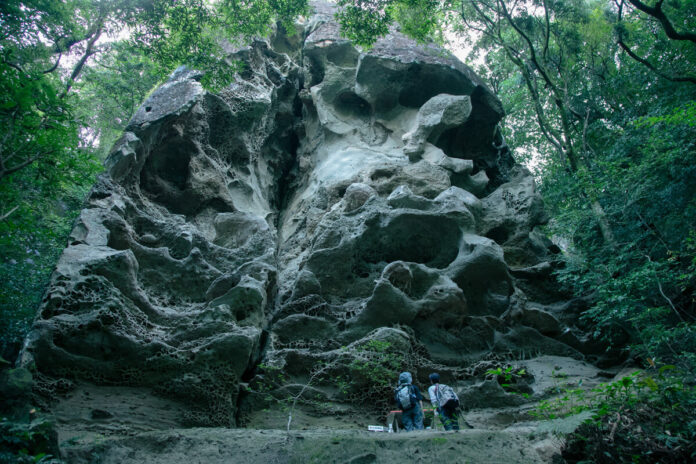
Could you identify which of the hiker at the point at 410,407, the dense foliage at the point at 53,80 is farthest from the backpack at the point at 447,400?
the dense foliage at the point at 53,80

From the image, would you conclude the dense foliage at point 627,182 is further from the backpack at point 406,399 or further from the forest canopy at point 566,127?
the backpack at point 406,399

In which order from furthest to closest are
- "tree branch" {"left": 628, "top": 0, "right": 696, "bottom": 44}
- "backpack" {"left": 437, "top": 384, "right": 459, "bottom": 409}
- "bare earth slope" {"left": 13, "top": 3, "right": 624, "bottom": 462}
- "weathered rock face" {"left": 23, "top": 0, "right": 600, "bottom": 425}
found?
"tree branch" {"left": 628, "top": 0, "right": 696, "bottom": 44}, "weathered rock face" {"left": 23, "top": 0, "right": 600, "bottom": 425}, "bare earth slope" {"left": 13, "top": 3, "right": 624, "bottom": 462}, "backpack" {"left": 437, "top": 384, "right": 459, "bottom": 409}

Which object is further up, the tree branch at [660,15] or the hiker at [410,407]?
the tree branch at [660,15]

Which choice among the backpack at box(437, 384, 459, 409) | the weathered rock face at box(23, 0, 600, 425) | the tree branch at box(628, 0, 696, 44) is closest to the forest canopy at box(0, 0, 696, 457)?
the tree branch at box(628, 0, 696, 44)

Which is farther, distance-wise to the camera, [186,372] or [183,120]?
[183,120]

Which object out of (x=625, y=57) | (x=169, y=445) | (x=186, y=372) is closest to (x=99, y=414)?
(x=186, y=372)

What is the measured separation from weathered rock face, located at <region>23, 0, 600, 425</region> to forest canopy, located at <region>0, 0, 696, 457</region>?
115 cm

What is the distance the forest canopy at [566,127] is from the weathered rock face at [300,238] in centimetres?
115

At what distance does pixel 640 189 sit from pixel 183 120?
10.4 m

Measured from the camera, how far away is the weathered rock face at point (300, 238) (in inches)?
277

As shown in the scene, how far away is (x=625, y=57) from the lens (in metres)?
14.4

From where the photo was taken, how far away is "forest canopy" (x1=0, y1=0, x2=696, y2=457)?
7.14m

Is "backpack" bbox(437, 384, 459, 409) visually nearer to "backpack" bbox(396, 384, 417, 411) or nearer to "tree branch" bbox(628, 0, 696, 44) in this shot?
"backpack" bbox(396, 384, 417, 411)

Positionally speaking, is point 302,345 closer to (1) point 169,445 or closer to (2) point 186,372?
(2) point 186,372
